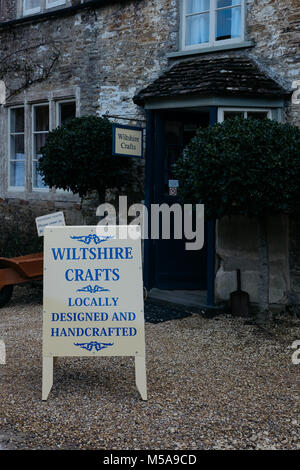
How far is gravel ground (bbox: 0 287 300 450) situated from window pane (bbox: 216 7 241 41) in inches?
158

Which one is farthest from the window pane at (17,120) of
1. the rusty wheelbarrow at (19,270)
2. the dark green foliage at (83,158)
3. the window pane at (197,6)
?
the window pane at (197,6)

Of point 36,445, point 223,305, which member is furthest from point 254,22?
point 36,445

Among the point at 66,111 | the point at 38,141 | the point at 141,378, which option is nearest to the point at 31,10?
the point at 66,111

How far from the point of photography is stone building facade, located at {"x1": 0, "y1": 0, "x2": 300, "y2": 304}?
7121mm

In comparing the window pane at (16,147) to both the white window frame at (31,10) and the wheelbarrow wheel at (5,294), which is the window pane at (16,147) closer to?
the white window frame at (31,10)

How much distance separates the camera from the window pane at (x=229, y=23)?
25.0 ft

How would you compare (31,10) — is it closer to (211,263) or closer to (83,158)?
(83,158)

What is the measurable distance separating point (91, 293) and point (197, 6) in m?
5.35

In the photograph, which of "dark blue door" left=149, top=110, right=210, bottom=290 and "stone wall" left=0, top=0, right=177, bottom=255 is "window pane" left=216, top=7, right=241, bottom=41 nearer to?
"stone wall" left=0, top=0, right=177, bottom=255

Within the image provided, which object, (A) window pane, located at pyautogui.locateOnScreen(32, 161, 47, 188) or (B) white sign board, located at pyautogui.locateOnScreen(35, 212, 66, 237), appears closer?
(B) white sign board, located at pyautogui.locateOnScreen(35, 212, 66, 237)

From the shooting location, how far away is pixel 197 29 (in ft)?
26.3

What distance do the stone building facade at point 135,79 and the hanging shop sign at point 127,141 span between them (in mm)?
214

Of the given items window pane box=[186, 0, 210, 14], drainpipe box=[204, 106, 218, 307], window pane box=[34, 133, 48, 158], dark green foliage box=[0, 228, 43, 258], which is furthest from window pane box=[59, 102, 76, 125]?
drainpipe box=[204, 106, 218, 307]

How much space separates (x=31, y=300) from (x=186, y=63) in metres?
4.05
